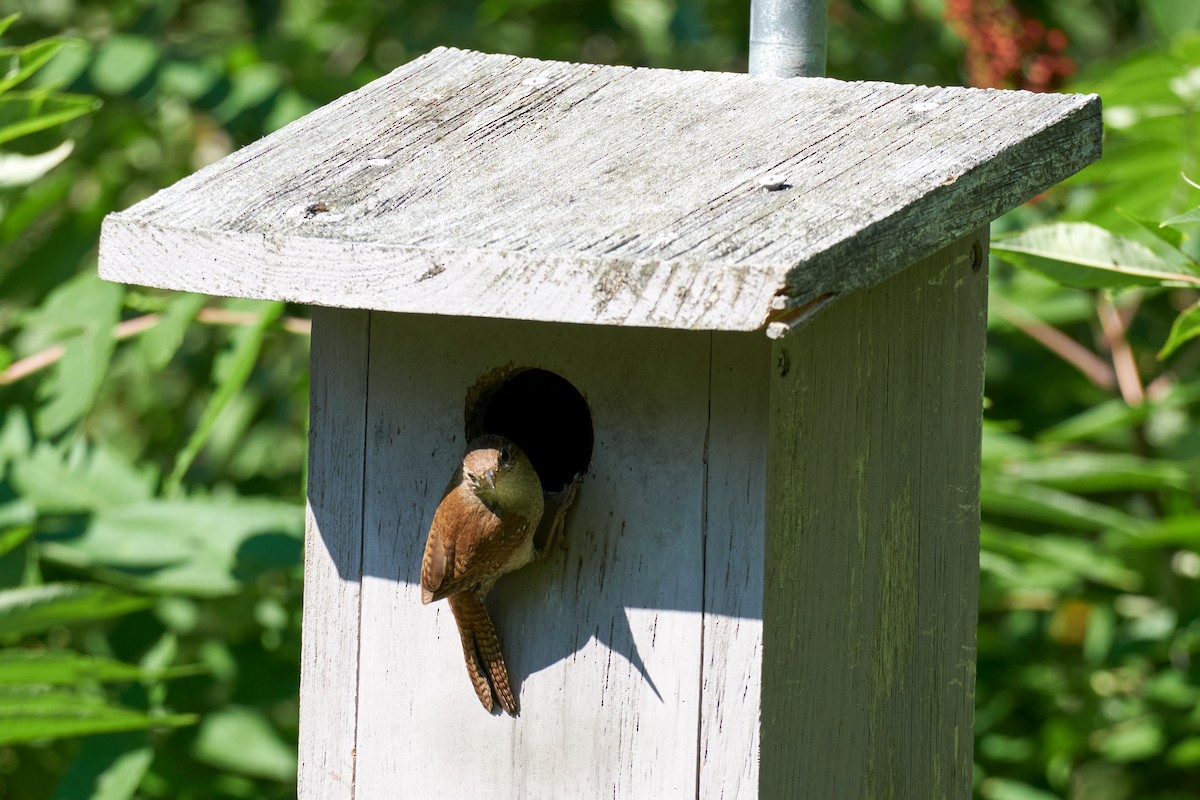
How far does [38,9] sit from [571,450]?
284 centimetres

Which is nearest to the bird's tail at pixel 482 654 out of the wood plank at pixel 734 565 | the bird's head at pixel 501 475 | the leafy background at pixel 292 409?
the bird's head at pixel 501 475

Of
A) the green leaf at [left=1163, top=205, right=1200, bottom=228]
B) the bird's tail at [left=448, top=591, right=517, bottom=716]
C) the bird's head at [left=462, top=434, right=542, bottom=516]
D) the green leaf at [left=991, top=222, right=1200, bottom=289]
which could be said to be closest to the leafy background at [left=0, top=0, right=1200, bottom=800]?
the green leaf at [left=991, top=222, right=1200, bottom=289]

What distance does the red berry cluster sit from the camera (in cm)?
336

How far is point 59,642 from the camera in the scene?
11.8 ft

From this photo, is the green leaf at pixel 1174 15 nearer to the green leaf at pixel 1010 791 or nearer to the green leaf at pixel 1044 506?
the green leaf at pixel 1044 506

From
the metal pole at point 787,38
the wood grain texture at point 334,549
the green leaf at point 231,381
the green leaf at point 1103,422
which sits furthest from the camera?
the green leaf at point 1103,422

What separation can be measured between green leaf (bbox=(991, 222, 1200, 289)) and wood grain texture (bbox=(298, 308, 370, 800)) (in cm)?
84

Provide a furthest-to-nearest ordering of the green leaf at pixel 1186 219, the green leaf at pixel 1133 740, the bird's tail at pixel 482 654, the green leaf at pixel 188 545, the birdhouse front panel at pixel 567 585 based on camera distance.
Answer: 1. the green leaf at pixel 1133 740
2. the green leaf at pixel 188 545
3. the bird's tail at pixel 482 654
4. the birdhouse front panel at pixel 567 585
5. the green leaf at pixel 1186 219

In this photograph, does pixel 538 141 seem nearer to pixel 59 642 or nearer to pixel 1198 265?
pixel 1198 265

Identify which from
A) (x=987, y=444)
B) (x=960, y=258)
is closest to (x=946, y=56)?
(x=987, y=444)

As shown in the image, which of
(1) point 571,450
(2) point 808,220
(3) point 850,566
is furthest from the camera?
(1) point 571,450

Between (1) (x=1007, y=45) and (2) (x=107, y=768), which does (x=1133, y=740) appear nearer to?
(1) (x=1007, y=45)

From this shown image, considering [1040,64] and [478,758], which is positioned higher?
[1040,64]

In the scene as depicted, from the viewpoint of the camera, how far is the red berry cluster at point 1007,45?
3357 millimetres
